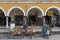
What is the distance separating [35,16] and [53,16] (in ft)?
9.93

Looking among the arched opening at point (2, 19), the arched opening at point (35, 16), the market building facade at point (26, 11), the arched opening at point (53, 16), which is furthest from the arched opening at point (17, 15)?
the arched opening at point (53, 16)

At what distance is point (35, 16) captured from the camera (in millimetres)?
38562

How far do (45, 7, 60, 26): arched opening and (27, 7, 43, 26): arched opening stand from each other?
121 cm

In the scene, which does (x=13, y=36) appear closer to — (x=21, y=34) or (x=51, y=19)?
(x=21, y=34)

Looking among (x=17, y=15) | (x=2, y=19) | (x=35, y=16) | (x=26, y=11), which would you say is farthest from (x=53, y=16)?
(x=2, y=19)

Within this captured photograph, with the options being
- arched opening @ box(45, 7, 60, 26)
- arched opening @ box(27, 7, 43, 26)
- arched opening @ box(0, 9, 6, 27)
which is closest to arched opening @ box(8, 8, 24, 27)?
arched opening @ box(0, 9, 6, 27)

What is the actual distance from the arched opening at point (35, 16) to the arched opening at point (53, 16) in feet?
3.97

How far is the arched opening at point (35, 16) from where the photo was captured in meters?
37.0

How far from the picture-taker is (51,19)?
38094 mm

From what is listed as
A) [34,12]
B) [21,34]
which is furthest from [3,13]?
[21,34]

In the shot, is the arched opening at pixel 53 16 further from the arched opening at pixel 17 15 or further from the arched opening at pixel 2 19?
the arched opening at pixel 2 19

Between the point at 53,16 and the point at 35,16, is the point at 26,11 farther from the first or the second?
the point at 53,16

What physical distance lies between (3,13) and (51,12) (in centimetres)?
777

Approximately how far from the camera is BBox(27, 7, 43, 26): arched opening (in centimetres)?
3703
